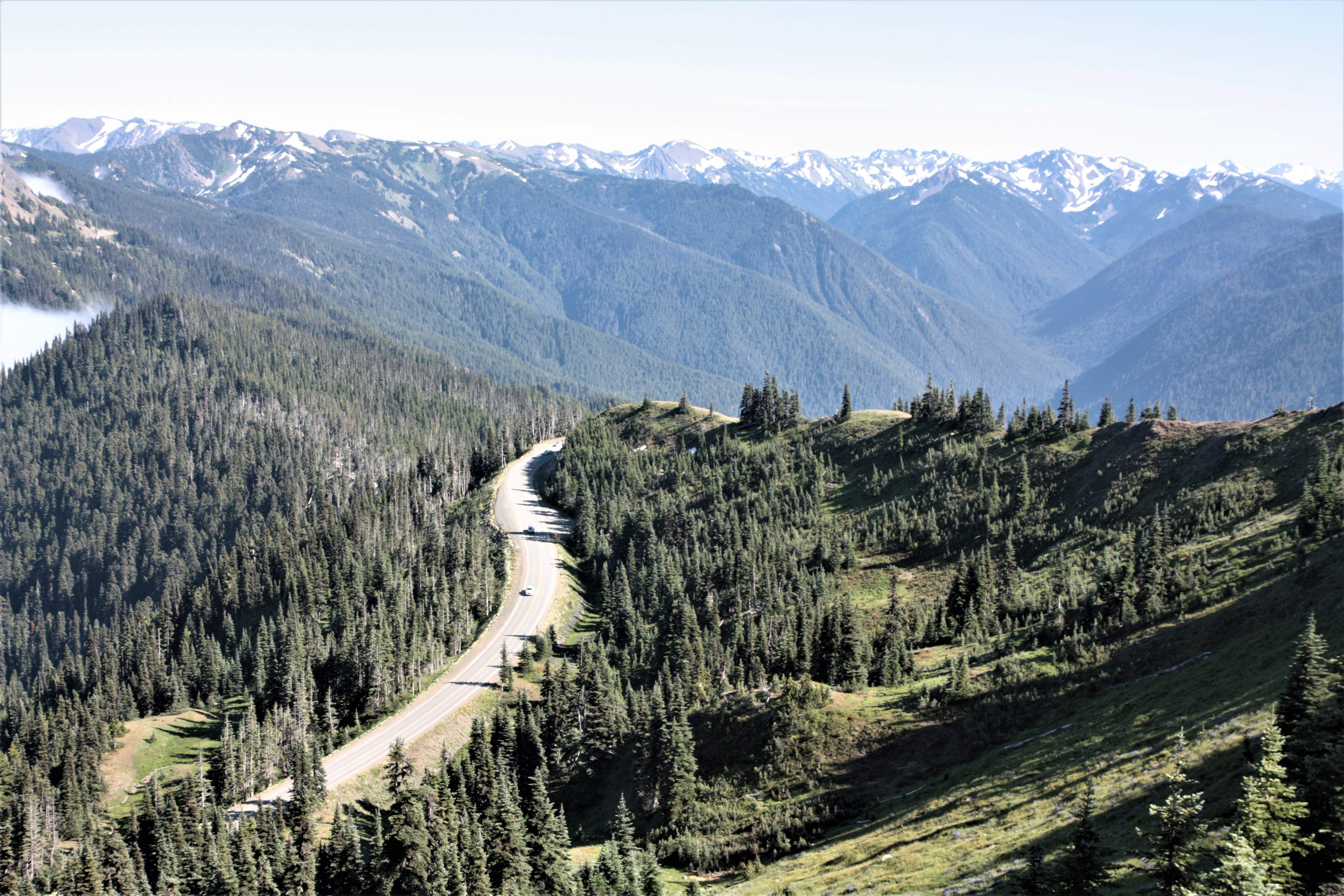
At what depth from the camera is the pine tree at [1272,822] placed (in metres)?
35.8

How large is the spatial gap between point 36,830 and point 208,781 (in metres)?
18.0

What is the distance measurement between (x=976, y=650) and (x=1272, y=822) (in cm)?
6560

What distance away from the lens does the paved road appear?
103 meters

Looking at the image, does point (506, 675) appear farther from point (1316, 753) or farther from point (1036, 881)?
point (1316, 753)

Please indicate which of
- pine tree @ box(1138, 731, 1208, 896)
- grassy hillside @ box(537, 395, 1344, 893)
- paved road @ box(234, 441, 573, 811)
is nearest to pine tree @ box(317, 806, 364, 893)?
paved road @ box(234, 441, 573, 811)

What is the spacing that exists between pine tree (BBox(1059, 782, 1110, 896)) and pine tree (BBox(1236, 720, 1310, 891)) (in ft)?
21.3

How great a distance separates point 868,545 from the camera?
15550 cm

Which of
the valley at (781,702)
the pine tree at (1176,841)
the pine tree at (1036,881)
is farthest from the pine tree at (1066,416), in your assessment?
the pine tree at (1176,841)

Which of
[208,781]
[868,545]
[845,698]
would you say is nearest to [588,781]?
[845,698]

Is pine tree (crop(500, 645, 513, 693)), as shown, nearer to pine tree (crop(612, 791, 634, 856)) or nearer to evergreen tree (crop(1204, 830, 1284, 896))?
pine tree (crop(612, 791, 634, 856))

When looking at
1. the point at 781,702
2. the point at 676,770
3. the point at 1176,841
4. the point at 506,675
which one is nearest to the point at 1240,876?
the point at 1176,841

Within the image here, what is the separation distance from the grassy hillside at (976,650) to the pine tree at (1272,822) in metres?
6.21

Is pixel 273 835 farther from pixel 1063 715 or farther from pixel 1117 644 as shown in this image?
pixel 1117 644

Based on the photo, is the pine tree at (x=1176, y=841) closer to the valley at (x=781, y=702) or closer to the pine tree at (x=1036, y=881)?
the valley at (x=781, y=702)
